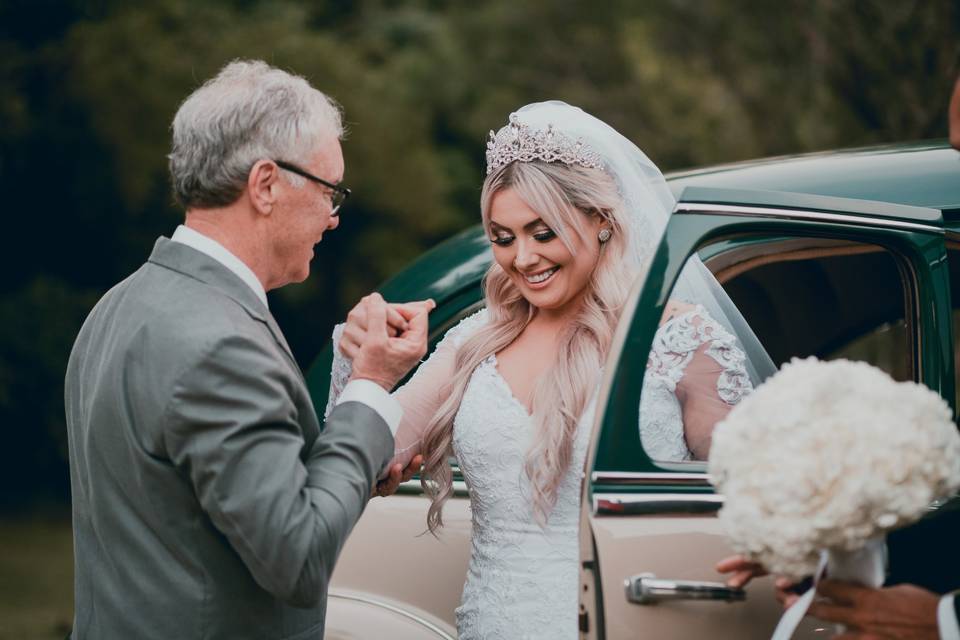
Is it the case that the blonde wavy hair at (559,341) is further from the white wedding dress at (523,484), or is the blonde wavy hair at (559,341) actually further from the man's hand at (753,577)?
the man's hand at (753,577)

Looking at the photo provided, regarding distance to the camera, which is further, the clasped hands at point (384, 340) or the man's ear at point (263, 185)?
the clasped hands at point (384, 340)

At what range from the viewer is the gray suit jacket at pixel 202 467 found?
192cm

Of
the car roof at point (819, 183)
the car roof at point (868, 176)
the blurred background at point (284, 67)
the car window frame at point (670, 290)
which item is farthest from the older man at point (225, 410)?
the blurred background at point (284, 67)

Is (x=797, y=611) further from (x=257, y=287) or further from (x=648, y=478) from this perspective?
(x=257, y=287)

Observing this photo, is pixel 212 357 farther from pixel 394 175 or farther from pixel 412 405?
pixel 394 175

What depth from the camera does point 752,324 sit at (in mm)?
3869

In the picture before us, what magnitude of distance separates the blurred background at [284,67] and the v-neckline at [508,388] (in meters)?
3.26

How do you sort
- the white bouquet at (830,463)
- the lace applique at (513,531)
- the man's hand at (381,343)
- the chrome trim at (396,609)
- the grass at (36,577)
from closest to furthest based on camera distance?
the white bouquet at (830,463)
the man's hand at (381,343)
the lace applique at (513,531)
the chrome trim at (396,609)
the grass at (36,577)

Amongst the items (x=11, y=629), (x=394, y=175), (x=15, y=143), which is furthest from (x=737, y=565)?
(x=394, y=175)

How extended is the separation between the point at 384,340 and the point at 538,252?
26.5 inches

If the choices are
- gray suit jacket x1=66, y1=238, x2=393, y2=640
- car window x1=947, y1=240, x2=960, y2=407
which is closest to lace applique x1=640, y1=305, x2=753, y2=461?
car window x1=947, y1=240, x2=960, y2=407

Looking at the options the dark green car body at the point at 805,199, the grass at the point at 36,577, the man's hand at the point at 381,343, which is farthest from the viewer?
the grass at the point at 36,577

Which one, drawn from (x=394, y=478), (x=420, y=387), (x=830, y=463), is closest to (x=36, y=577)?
(x=420, y=387)

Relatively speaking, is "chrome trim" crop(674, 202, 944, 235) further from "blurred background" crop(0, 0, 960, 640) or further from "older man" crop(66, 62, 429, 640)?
"blurred background" crop(0, 0, 960, 640)
